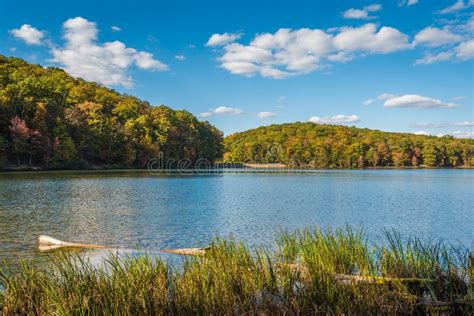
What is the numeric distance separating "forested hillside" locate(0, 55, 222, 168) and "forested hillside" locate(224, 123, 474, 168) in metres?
34.9

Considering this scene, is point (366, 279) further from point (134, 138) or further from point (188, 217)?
point (134, 138)

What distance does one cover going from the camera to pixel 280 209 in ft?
83.3

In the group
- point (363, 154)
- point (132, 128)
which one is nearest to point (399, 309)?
point (132, 128)

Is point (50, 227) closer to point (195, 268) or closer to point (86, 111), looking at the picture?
point (195, 268)

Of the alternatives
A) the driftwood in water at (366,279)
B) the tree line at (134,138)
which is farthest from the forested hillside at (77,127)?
the driftwood in water at (366,279)

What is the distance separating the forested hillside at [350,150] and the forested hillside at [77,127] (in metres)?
34.9

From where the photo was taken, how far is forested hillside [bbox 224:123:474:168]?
438 ft

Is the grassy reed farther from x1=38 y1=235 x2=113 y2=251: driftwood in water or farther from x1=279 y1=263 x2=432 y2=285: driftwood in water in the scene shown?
x1=38 y1=235 x2=113 y2=251: driftwood in water

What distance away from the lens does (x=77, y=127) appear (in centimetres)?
7344

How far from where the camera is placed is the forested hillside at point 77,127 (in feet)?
199

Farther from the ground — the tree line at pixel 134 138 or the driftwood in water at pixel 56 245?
the tree line at pixel 134 138

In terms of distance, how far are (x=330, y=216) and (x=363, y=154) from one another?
117382mm

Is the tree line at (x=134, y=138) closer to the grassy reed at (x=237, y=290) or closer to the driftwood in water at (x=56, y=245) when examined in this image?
the driftwood in water at (x=56, y=245)

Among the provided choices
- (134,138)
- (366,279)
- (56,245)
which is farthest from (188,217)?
(134,138)
